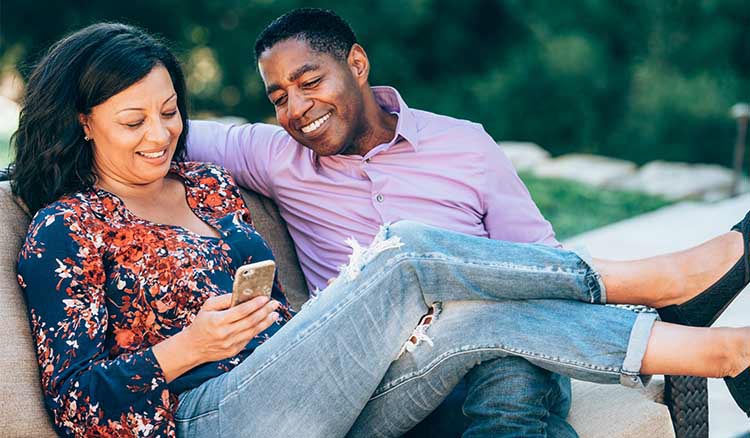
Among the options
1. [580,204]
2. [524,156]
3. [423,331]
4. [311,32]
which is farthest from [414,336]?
[524,156]

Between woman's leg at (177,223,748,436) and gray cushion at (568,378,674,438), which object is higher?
woman's leg at (177,223,748,436)

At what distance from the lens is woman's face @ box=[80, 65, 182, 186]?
2629mm

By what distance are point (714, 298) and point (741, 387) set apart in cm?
25

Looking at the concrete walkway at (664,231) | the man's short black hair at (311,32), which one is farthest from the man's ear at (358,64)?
the concrete walkway at (664,231)

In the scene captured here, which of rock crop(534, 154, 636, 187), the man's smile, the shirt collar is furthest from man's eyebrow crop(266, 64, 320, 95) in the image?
rock crop(534, 154, 636, 187)

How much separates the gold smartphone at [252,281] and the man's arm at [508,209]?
3.72 ft

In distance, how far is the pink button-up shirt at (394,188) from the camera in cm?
315

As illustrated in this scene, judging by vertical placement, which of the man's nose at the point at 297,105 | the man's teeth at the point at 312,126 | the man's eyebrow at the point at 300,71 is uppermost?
the man's eyebrow at the point at 300,71

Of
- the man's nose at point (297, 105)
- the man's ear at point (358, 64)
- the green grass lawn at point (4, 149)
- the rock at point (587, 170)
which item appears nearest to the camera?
the man's nose at point (297, 105)

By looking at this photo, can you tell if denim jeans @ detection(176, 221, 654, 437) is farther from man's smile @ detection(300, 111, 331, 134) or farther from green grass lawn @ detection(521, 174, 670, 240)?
green grass lawn @ detection(521, 174, 670, 240)

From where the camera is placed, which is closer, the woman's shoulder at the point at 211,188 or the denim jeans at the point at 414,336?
the denim jeans at the point at 414,336

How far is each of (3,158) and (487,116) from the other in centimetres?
626

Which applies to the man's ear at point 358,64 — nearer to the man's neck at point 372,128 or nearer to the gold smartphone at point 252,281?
the man's neck at point 372,128

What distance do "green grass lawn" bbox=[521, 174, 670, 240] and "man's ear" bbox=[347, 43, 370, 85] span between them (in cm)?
409
